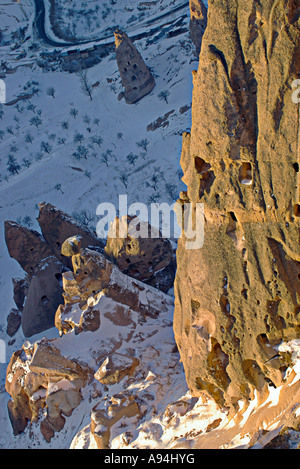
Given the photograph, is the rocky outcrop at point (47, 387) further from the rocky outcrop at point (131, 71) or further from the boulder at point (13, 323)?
the rocky outcrop at point (131, 71)

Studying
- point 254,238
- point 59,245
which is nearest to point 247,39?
point 254,238

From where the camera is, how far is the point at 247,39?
7520mm

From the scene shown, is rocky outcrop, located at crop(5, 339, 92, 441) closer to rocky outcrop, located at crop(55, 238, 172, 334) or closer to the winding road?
rocky outcrop, located at crop(55, 238, 172, 334)

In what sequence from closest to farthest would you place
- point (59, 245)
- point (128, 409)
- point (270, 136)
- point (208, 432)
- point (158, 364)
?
point (270, 136) < point (208, 432) < point (128, 409) < point (158, 364) < point (59, 245)

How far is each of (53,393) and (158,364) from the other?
2.78 meters

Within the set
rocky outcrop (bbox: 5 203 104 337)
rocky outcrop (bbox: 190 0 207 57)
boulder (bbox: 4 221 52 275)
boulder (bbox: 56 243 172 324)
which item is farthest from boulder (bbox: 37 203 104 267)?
rocky outcrop (bbox: 190 0 207 57)

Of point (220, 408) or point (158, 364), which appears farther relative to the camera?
point (158, 364)

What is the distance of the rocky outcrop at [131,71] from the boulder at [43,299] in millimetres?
25013

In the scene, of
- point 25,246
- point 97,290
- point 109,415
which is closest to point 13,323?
point 25,246

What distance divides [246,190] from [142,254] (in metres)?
8.94

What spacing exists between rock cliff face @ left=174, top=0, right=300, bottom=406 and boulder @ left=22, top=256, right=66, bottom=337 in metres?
9.01

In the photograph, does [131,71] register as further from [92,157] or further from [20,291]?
[20,291]

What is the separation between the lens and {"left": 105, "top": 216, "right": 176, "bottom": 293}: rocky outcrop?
16.6 m

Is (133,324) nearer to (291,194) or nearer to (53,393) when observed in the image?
(53,393)
